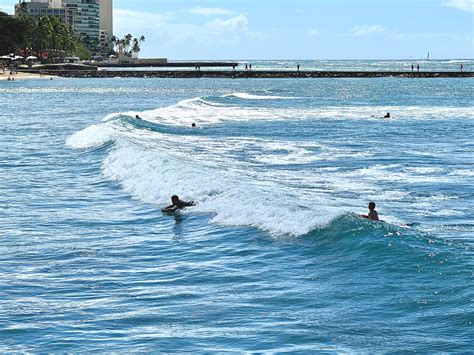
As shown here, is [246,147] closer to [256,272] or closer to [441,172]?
[441,172]

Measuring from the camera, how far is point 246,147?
4041cm

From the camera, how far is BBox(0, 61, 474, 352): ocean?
12094 millimetres

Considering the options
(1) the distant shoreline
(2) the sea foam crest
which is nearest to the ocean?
(2) the sea foam crest

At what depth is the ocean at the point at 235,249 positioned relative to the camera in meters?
12.1

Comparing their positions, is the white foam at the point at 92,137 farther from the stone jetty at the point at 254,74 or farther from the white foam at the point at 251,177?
the stone jetty at the point at 254,74

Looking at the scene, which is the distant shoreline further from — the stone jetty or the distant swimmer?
the distant swimmer

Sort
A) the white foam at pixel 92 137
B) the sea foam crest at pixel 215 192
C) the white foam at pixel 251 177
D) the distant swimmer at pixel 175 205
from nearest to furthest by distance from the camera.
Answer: the sea foam crest at pixel 215 192
the white foam at pixel 251 177
the distant swimmer at pixel 175 205
the white foam at pixel 92 137

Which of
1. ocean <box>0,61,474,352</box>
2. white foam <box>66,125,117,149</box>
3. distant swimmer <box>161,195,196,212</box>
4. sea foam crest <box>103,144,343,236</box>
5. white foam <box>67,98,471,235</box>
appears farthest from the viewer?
white foam <box>66,125,117,149</box>

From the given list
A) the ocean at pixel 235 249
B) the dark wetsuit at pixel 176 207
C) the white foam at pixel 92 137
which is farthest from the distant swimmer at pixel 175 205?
the white foam at pixel 92 137

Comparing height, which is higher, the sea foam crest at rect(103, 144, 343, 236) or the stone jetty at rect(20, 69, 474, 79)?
the sea foam crest at rect(103, 144, 343, 236)

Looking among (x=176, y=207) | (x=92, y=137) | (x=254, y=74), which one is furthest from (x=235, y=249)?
(x=254, y=74)

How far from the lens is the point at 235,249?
1756cm

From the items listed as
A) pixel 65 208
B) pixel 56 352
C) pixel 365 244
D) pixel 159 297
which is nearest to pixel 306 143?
pixel 65 208

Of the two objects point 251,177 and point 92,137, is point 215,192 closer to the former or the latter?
point 251,177
